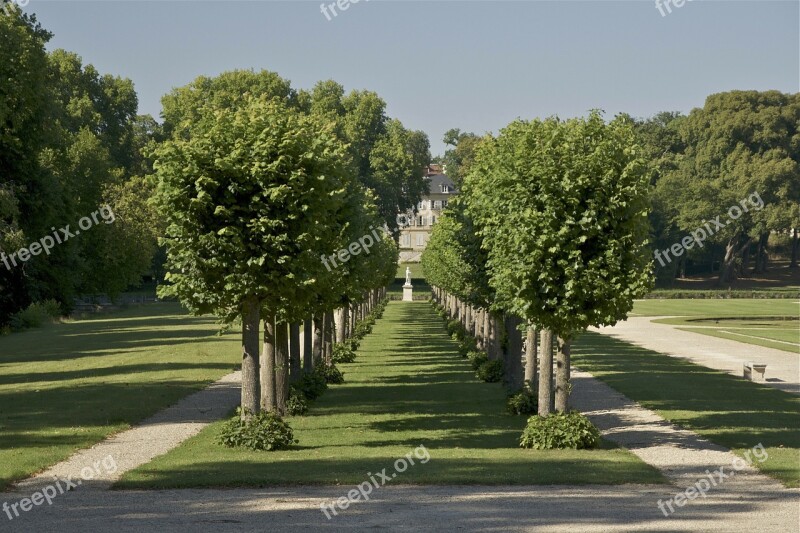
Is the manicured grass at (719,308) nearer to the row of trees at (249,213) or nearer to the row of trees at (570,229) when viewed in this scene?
the row of trees at (570,229)

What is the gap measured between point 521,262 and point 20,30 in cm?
1923

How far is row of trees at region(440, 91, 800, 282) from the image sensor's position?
110 metres

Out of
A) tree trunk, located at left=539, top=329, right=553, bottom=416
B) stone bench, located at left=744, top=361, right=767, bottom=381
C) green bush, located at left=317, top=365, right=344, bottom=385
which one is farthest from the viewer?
stone bench, located at left=744, top=361, right=767, bottom=381

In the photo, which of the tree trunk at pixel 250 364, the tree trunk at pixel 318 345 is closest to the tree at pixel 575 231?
the tree trunk at pixel 250 364

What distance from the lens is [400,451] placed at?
62.0 feet

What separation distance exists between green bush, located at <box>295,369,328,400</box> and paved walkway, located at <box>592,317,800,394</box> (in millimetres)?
12370

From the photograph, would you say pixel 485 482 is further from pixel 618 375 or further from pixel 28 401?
pixel 618 375

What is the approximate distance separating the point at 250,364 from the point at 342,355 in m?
20.0

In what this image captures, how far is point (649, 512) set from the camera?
43.4 ft

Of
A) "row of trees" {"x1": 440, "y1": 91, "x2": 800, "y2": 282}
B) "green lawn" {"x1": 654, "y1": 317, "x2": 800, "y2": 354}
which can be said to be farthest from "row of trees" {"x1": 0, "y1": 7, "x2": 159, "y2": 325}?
"row of trees" {"x1": 440, "y1": 91, "x2": 800, "y2": 282}

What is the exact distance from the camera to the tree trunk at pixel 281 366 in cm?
2370

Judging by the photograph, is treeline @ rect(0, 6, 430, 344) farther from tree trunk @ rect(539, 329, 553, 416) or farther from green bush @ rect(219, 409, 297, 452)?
tree trunk @ rect(539, 329, 553, 416)

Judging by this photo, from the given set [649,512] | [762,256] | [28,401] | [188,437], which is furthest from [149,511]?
[762,256]

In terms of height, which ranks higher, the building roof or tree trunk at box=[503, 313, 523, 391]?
the building roof
